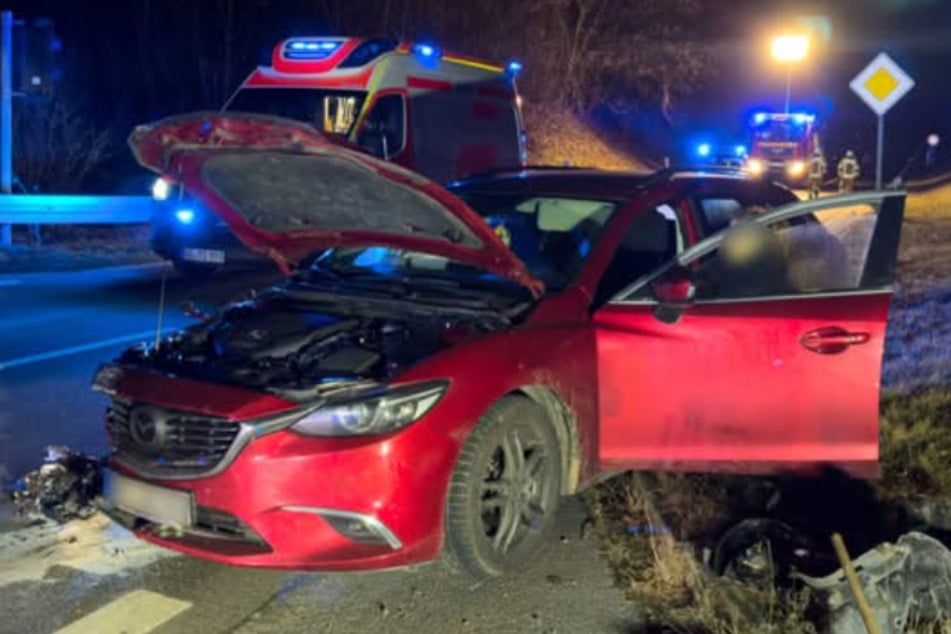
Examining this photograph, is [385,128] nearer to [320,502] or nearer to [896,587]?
[320,502]

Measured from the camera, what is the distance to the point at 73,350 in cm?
834

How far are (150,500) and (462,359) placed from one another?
4.04ft

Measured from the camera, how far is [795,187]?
2775 centimetres

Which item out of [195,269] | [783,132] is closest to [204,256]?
[195,269]

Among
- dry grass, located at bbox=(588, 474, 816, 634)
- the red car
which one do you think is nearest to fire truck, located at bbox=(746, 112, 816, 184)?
the red car

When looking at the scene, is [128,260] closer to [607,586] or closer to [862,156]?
[607,586]

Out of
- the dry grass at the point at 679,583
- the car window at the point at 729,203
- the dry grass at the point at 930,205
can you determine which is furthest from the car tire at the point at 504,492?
the dry grass at the point at 930,205

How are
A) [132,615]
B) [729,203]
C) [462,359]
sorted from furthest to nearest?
[729,203], [462,359], [132,615]

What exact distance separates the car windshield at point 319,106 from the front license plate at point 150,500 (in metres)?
7.87

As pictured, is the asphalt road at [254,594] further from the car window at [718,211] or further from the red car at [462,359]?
the car window at [718,211]

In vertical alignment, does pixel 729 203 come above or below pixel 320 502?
above

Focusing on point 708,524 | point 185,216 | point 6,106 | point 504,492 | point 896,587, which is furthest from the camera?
point 6,106

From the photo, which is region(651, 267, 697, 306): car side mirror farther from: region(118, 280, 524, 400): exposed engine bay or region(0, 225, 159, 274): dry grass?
region(0, 225, 159, 274): dry grass

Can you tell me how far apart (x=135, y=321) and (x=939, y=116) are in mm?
54738
